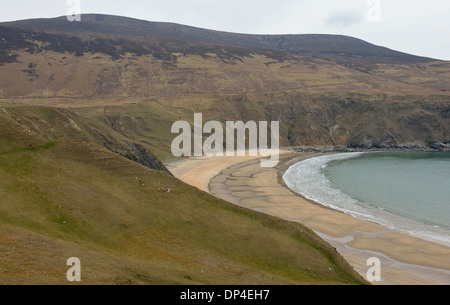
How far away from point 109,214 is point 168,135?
3383 inches

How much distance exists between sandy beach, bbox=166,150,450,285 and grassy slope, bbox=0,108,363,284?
12315mm

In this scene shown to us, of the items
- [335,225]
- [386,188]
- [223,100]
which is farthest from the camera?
[223,100]

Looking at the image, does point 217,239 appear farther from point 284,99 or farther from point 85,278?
A: point 284,99

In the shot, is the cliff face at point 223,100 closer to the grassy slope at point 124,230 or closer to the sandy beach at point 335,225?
the sandy beach at point 335,225

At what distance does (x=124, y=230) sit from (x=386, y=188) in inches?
2475

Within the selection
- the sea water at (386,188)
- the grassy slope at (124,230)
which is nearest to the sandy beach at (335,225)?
the sea water at (386,188)

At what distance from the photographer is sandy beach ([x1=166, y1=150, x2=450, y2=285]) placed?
37156 mm

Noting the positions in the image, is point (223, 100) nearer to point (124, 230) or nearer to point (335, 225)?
point (335, 225)

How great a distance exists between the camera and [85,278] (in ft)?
54.9

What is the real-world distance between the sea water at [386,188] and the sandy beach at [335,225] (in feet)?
11.7

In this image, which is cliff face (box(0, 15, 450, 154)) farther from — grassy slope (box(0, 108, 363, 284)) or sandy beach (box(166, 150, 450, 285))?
grassy slope (box(0, 108, 363, 284))

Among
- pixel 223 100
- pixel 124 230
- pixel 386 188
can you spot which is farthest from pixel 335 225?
pixel 223 100

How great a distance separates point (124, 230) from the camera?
26.5m

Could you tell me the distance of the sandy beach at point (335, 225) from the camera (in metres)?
37.2
